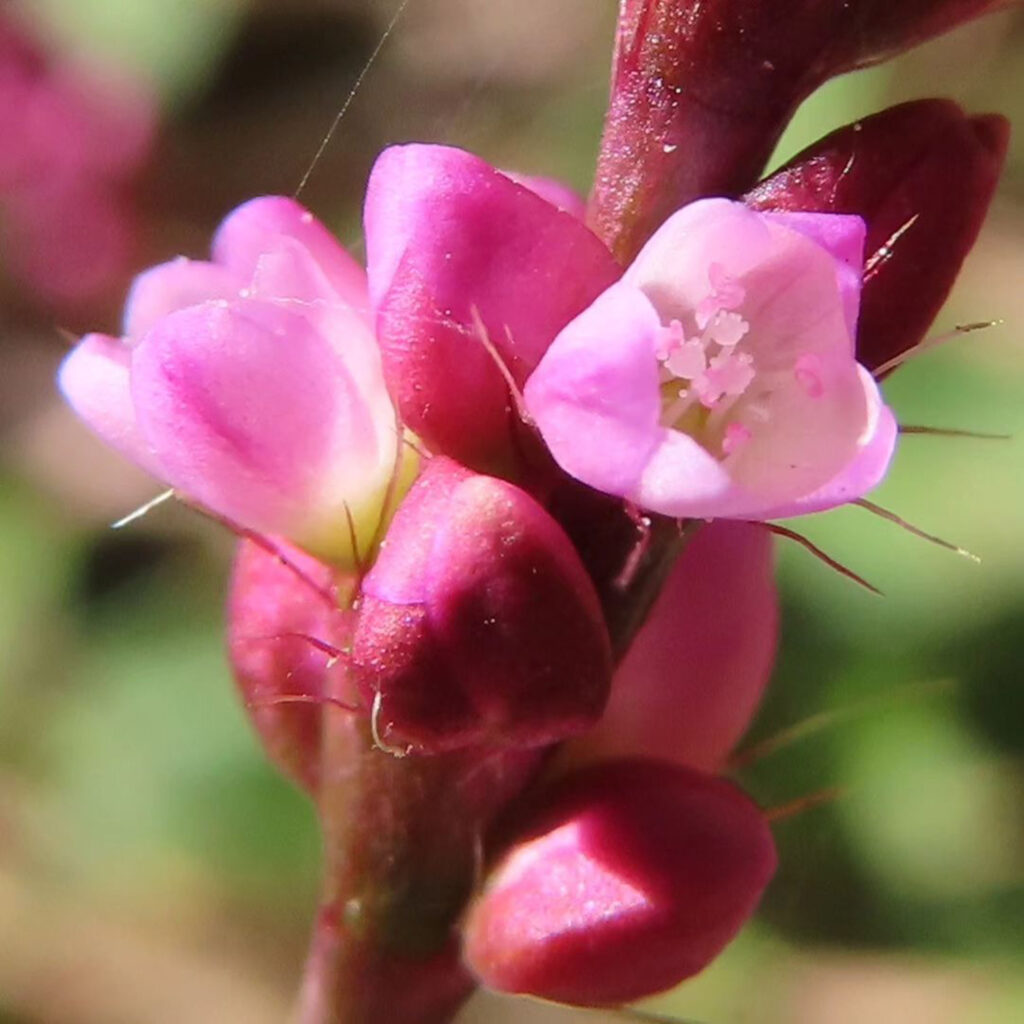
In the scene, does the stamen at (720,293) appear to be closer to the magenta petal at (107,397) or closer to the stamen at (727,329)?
the stamen at (727,329)

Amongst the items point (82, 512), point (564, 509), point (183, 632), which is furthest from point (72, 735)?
point (564, 509)

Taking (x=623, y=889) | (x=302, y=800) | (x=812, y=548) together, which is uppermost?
(x=812, y=548)

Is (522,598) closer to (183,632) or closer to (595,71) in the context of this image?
(183,632)

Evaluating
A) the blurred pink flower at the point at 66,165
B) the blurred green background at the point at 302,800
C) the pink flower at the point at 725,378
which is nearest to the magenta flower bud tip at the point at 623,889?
the pink flower at the point at 725,378

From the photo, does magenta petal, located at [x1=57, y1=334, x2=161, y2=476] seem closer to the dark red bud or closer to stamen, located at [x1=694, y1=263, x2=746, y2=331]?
the dark red bud

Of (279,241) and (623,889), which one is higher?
(279,241)

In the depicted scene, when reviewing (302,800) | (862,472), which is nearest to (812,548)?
(862,472)

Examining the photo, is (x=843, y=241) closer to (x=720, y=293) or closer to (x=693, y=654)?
(x=720, y=293)

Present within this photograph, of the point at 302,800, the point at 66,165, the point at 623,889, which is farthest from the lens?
the point at 66,165
